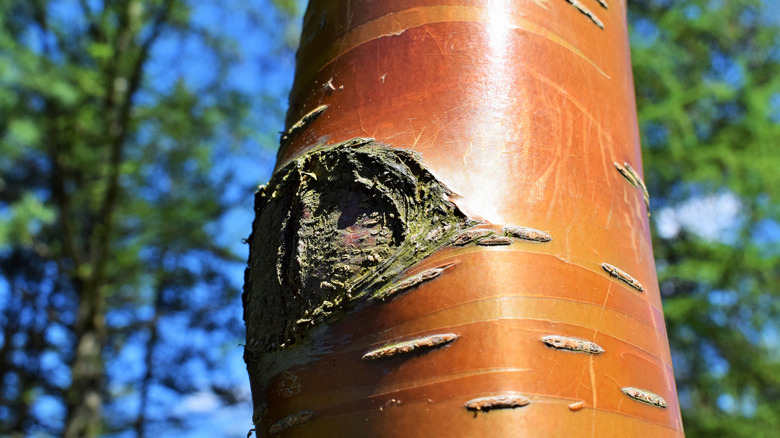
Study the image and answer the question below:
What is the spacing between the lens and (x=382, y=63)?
2.44 ft

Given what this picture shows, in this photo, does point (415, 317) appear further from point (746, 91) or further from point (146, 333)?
point (146, 333)

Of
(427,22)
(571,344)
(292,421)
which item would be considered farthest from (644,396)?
(427,22)

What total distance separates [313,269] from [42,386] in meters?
9.26

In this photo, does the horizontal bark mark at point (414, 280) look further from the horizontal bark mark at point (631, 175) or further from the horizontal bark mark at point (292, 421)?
the horizontal bark mark at point (631, 175)

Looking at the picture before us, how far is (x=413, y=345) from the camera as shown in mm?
586

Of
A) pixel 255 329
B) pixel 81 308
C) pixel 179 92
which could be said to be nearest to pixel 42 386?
pixel 81 308

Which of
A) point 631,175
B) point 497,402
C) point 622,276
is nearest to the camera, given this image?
point 497,402

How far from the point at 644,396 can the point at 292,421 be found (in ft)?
1.11

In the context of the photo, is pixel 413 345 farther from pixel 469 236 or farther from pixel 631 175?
Result: pixel 631 175

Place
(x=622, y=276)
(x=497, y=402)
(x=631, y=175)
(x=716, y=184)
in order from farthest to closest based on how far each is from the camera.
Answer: (x=716, y=184) < (x=631, y=175) < (x=622, y=276) < (x=497, y=402)

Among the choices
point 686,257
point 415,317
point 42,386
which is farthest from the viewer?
point 42,386

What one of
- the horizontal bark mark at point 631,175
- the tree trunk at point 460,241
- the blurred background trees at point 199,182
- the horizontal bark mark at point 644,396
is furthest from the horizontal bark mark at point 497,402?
the blurred background trees at point 199,182

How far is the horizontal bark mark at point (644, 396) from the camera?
604 mm

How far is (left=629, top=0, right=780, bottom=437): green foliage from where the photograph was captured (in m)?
6.52
